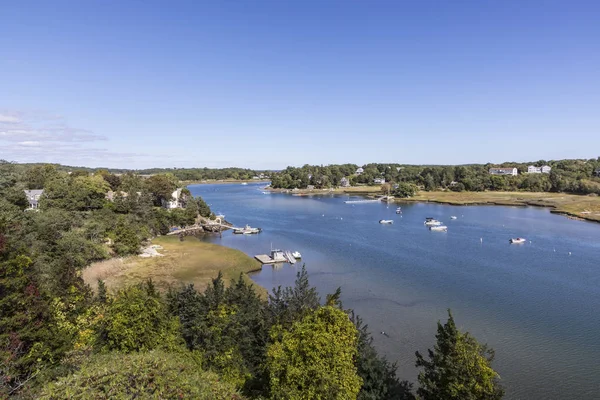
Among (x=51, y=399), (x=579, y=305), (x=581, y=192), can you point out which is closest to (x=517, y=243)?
(x=579, y=305)

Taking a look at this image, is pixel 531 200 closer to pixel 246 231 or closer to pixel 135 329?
pixel 246 231

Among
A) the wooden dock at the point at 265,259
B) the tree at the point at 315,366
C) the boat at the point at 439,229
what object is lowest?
the wooden dock at the point at 265,259

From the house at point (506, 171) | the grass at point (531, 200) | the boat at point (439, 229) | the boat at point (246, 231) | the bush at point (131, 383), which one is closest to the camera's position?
the bush at point (131, 383)

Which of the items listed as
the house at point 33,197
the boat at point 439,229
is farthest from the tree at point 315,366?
the house at point 33,197

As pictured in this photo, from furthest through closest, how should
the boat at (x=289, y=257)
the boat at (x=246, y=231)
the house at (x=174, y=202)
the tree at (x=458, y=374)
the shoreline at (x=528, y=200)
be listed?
the shoreline at (x=528, y=200) < the house at (x=174, y=202) < the boat at (x=246, y=231) < the boat at (x=289, y=257) < the tree at (x=458, y=374)

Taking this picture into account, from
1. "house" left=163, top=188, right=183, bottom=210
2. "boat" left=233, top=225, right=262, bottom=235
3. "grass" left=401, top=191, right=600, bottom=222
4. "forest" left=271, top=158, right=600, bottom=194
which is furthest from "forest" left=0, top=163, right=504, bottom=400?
"forest" left=271, top=158, right=600, bottom=194

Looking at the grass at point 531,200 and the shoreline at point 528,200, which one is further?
the grass at point 531,200

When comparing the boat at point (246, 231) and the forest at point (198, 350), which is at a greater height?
the forest at point (198, 350)

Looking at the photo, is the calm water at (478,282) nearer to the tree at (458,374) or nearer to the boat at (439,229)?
the boat at (439,229)
